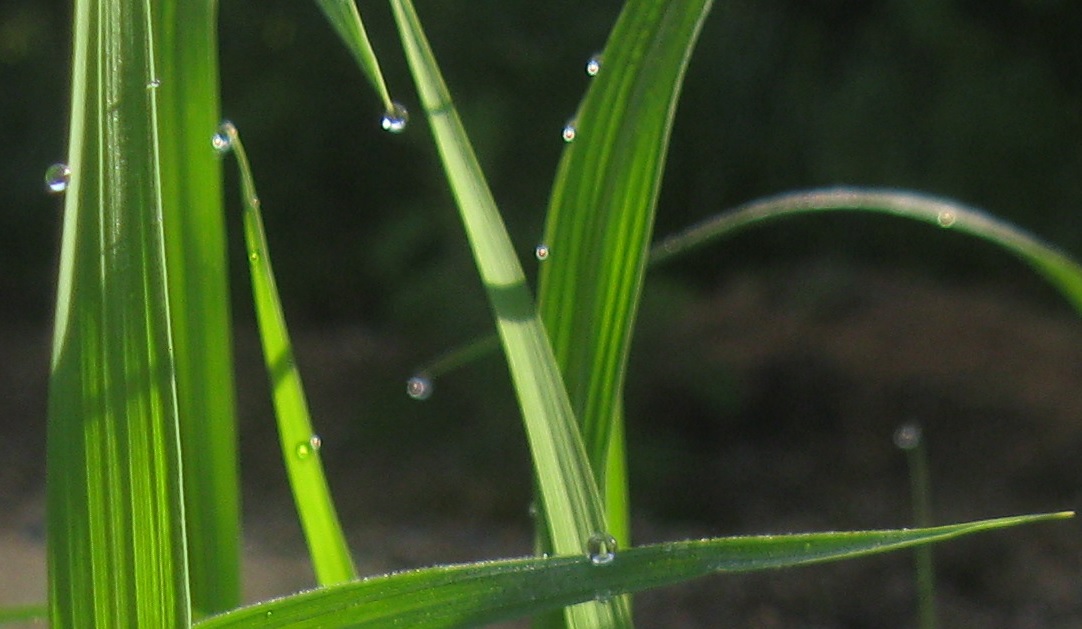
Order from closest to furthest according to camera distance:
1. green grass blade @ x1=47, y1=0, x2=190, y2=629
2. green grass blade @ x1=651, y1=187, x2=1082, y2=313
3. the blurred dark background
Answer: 1. green grass blade @ x1=47, y1=0, x2=190, y2=629
2. green grass blade @ x1=651, y1=187, x2=1082, y2=313
3. the blurred dark background

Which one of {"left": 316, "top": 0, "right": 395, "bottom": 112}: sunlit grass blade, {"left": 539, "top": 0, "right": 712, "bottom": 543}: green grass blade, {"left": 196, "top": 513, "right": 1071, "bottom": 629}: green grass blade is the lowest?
{"left": 196, "top": 513, "right": 1071, "bottom": 629}: green grass blade

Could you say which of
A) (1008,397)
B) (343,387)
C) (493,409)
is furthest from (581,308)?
(343,387)

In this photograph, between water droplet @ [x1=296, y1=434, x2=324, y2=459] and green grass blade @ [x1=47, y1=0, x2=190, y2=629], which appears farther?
water droplet @ [x1=296, y1=434, x2=324, y2=459]

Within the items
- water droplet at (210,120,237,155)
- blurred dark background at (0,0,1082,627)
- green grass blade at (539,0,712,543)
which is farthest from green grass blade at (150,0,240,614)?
blurred dark background at (0,0,1082,627)

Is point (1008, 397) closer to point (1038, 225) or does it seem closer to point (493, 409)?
point (1038, 225)

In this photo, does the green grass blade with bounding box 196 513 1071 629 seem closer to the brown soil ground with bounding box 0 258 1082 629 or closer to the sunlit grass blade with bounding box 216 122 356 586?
the sunlit grass blade with bounding box 216 122 356 586

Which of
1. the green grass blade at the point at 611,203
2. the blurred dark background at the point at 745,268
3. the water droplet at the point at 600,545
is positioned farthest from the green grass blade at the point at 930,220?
the blurred dark background at the point at 745,268

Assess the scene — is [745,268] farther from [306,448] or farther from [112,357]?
[112,357]
